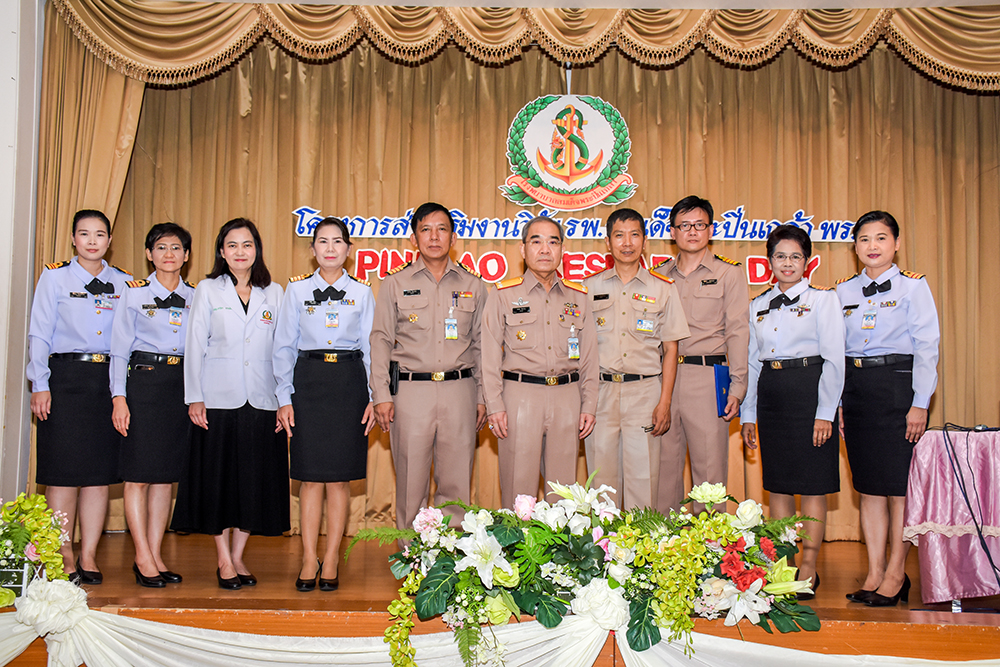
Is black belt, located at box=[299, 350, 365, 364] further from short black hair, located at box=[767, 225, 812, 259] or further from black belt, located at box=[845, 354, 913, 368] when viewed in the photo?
black belt, located at box=[845, 354, 913, 368]

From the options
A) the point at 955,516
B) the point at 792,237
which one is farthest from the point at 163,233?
the point at 955,516

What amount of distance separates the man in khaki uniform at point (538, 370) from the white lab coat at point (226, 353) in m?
1.02

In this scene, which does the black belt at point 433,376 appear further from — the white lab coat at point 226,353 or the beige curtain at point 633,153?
the beige curtain at point 633,153

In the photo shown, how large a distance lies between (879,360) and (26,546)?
349cm

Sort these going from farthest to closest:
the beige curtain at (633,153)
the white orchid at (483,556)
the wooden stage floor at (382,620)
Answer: the beige curtain at (633,153) < the wooden stage floor at (382,620) < the white orchid at (483,556)

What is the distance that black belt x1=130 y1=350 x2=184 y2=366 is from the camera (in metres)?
3.43

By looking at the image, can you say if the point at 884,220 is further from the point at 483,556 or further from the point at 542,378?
the point at 483,556

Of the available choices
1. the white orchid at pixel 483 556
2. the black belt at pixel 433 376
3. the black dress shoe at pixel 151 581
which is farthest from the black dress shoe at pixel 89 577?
the white orchid at pixel 483 556

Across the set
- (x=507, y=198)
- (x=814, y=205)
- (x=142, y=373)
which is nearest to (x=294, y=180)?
(x=507, y=198)

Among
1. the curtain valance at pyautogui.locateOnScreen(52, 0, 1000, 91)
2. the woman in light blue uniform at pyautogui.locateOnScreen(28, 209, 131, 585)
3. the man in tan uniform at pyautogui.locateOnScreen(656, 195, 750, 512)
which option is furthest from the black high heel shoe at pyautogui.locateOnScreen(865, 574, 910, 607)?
the woman in light blue uniform at pyautogui.locateOnScreen(28, 209, 131, 585)

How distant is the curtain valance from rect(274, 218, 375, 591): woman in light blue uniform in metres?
1.82

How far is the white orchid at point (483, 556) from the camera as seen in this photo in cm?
205

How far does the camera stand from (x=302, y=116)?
16.8 ft

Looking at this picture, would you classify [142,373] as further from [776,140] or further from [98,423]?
[776,140]
